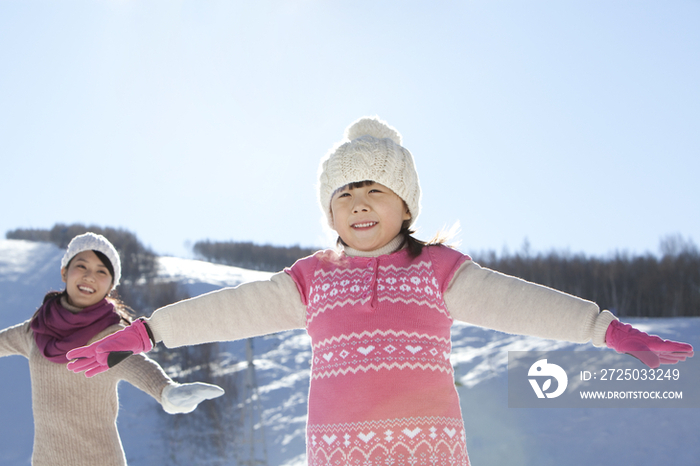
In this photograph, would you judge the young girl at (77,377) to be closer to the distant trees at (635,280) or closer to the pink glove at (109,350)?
the pink glove at (109,350)

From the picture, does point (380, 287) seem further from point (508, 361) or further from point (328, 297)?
point (508, 361)

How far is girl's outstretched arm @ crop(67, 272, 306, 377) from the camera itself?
7.35 feet

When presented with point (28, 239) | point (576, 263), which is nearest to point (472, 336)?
point (576, 263)

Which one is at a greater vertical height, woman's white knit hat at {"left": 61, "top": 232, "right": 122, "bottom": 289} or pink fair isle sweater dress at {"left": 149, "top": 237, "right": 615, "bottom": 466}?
woman's white knit hat at {"left": 61, "top": 232, "right": 122, "bottom": 289}

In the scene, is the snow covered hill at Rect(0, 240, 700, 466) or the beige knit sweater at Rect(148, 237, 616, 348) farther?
the snow covered hill at Rect(0, 240, 700, 466)


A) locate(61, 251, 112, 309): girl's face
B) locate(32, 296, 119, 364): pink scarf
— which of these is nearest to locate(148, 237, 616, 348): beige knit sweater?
locate(32, 296, 119, 364): pink scarf

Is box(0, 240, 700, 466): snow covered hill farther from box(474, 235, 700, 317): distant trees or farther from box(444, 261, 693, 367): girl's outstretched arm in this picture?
box(444, 261, 693, 367): girl's outstretched arm

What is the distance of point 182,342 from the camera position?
2.27 metres

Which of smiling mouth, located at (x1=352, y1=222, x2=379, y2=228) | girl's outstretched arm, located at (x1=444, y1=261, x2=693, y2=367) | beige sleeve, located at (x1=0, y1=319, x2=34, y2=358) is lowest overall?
beige sleeve, located at (x1=0, y1=319, x2=34, y2=358)

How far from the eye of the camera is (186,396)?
2471 millimetres

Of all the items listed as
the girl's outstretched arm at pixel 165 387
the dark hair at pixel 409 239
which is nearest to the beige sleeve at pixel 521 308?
the dark hair at pixel 409 239

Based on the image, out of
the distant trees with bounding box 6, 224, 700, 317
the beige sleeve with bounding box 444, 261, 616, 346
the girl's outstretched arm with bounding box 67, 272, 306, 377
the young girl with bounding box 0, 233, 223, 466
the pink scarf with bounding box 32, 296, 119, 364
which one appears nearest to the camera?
the beige sleeve with bounding box 444, 261, 616, 346

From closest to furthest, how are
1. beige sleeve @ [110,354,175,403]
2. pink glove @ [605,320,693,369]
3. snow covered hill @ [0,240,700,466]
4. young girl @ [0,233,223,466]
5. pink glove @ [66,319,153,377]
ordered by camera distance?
pink glove @ [605,320,693,369] < pink glove @ [66,319,153,377] < beige sleeve @ [110,354,175,403] < young girl @ [0,233,223,466] < snow covered hill @ [0,240,700,466]

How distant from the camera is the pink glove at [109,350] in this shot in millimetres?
2096
